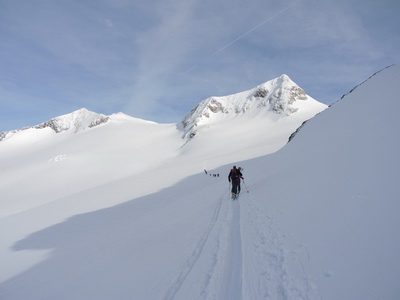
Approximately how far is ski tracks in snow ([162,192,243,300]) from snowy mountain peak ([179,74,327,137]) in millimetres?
79492

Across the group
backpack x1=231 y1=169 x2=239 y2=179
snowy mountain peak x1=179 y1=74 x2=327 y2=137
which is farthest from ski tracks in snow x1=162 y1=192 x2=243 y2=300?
snowy mountain peak x1=179 y1=74 x2=327 y2=137

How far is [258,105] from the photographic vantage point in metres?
97.6

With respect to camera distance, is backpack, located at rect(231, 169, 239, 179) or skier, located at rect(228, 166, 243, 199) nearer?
skier, located at rect(228, 166, 243, 199)

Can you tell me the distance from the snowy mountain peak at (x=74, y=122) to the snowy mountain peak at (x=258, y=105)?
199ft

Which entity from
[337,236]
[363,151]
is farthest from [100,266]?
[363,151]

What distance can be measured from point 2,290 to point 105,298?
12.9 feet

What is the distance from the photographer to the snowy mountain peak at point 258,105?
290 ft

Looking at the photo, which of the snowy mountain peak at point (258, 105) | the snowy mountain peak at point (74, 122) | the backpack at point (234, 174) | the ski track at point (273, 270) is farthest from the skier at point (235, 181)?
the snowy mountain peak at point (74, 122)

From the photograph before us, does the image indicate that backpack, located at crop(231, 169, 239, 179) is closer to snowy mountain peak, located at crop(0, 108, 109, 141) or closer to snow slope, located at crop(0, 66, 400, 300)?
snow slope, located at crop(0, 66, 400, 300)

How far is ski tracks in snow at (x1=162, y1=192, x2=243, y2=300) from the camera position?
13.4 ft

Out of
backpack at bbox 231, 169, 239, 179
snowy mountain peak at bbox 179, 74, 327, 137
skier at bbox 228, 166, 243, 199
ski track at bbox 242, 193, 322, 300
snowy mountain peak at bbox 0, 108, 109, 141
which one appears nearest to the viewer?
ski track at bbox 242, 193, 322, 300

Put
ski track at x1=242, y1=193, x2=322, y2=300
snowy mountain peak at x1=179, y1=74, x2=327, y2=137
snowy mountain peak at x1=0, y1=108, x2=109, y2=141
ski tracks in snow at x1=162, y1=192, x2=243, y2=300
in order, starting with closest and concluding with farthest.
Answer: ski track at x1=242, y1=193, x2=322, y2=300 < ski tracks in snow at x1=162, y1=192, x2=243, y2=300 < snowy mountain peak at x1=179, y1=74, x2=327, y2=137 < snowy mountain peak at x1=0, y1=108, x2=109, y2=141

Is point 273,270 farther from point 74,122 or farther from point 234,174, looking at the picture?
point 74,122

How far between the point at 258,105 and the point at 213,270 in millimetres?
99312
